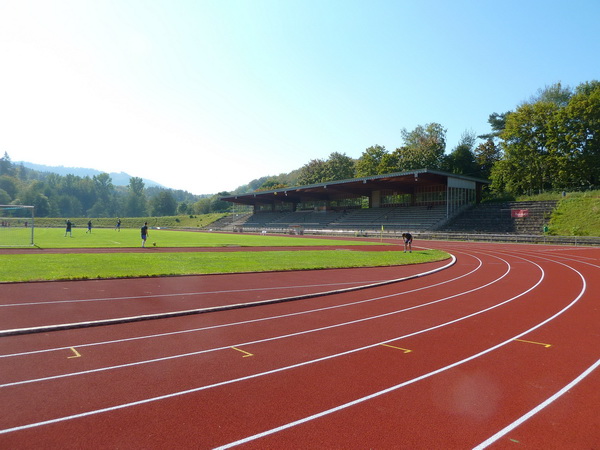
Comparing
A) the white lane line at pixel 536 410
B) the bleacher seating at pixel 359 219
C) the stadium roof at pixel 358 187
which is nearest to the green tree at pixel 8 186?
the stadium roof at pixel 358 187

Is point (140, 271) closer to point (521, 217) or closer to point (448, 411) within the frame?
point (448, 411)

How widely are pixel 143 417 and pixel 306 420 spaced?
174 cm

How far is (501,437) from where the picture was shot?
155 inches

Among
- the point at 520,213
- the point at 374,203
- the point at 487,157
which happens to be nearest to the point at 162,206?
the point at 374,203

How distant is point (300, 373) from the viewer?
552 cm

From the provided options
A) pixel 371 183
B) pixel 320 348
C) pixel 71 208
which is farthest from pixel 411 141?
pixel 71 208

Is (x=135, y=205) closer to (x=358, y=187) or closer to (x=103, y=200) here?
(x=103, y=200)

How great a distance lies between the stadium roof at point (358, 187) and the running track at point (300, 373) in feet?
133

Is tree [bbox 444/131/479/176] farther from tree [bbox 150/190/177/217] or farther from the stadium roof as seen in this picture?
tree [bbox 150/190/177/217]

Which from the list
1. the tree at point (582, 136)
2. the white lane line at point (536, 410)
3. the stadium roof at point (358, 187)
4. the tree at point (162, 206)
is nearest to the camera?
the white lane line at point (536, 410)

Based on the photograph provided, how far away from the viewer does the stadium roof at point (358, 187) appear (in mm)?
50312

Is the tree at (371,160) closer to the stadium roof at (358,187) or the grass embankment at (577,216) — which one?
the stadium roof at (358,187)

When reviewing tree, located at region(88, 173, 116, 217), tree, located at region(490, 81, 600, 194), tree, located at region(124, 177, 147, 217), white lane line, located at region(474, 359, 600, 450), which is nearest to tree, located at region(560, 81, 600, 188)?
tree, located at region(490, 81, 600, 194)

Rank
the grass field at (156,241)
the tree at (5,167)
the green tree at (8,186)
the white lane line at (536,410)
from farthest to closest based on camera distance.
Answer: the tree at (5,167) < the green tree at (8,186) < the grass field at (156,241) < the white lane line at (536,410)
